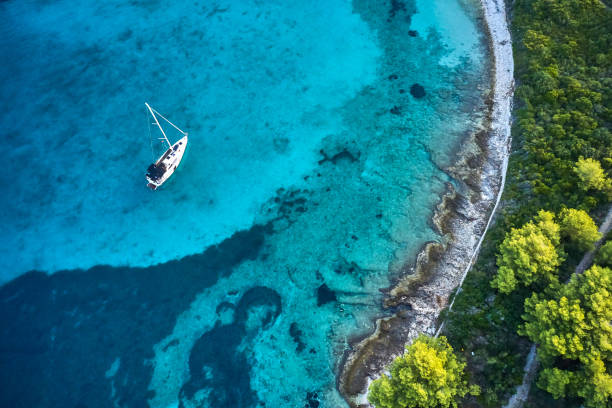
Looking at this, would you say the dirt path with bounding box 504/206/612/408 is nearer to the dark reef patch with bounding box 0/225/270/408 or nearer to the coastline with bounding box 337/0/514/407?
the coastline with bounding box 337/0/514/407

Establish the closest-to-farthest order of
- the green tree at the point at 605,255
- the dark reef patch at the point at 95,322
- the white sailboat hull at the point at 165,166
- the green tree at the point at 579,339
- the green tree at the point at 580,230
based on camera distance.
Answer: the green tree at the point at 579,339
the green tree at the point at 605,255
the green tree at the point at 580,230
the dark reef patch at the point at 95,322
the white sailboat hull at the point at 165,166

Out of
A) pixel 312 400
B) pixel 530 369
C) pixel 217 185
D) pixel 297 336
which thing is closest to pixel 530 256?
pixel 530 369

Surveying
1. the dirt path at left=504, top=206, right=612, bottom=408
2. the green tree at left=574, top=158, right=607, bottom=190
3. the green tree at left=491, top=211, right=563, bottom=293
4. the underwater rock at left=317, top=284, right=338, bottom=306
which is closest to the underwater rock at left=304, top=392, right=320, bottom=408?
the underwater rock at left=317, top=284, right=338, bottom=306

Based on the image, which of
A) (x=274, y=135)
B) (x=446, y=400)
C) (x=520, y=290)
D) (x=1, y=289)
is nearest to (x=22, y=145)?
(x=1, y=289)

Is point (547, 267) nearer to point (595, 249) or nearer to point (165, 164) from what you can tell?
point (595, 249)

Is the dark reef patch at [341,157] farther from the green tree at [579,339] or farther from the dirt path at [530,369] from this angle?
the dirt path at [530,369]

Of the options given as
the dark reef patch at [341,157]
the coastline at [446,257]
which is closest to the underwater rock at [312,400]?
the coastline at [446,257]
